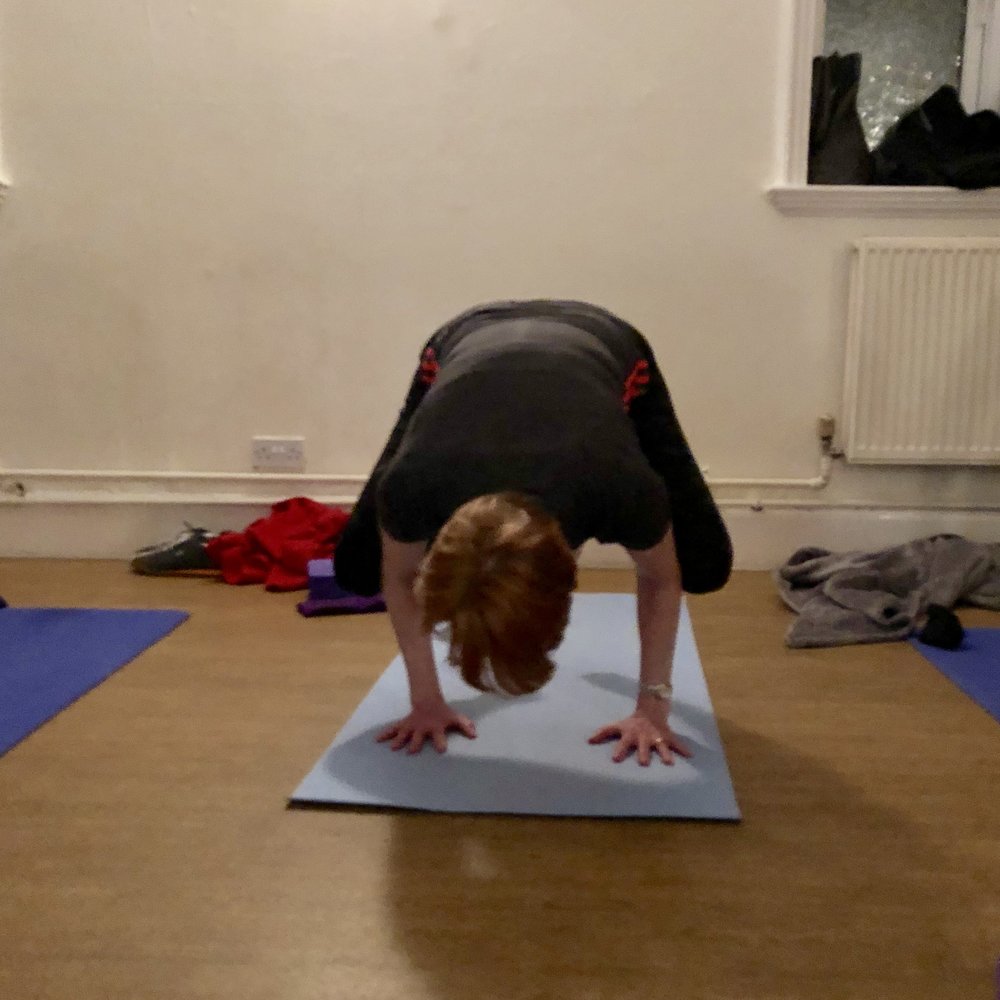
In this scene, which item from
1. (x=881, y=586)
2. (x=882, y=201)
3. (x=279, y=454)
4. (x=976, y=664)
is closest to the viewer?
(x=976, y=664)

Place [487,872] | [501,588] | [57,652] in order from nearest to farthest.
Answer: [501,588] → [487,872] → [57,652]

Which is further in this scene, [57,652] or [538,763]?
[57,652]

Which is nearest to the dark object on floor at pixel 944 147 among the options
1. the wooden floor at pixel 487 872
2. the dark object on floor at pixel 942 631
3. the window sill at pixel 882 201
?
the window sill at pixel 882 201

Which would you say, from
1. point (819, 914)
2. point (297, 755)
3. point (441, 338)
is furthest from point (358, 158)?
point (819, 914)

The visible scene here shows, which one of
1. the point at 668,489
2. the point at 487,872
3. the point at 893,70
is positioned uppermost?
the point at 893,70

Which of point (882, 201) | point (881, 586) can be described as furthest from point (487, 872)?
point (882, 201)

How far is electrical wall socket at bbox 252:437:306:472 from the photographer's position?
2.68m

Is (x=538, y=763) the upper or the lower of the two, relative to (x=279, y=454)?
lower

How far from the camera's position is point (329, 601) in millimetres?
2229

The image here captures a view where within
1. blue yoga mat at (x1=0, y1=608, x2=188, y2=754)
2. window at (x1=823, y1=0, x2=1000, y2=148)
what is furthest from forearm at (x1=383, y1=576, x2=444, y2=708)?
window at (x1=823, y1=0, x2=1000, y2=148)

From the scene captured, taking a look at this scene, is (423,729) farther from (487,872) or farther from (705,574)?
(705,574)

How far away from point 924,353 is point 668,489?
1316 millimetres

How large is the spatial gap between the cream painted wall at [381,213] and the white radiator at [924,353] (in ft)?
0.26

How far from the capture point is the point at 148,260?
103 inches
